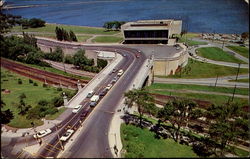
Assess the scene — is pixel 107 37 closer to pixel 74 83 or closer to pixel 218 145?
pixel 74 83

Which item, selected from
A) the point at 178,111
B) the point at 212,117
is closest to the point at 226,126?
the point at 212,117

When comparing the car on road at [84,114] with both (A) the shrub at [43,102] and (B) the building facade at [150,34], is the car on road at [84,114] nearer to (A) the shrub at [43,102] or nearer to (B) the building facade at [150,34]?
(A) the shrub at [43,102]

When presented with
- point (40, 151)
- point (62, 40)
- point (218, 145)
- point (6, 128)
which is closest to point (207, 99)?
point (218, 145)

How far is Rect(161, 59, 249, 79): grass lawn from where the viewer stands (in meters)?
98.5

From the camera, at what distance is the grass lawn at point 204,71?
98.5 m

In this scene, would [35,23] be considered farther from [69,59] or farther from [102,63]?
[102,63]

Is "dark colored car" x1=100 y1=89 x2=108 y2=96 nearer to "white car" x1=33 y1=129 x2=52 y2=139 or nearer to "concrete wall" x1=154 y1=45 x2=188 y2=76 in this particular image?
"white car" x1=33 y1=129 x2=52 y2=139

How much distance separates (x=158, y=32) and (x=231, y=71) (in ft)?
143

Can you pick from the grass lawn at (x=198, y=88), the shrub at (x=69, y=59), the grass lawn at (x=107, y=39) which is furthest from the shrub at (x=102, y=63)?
the grass lawn at (x=107, y=39)

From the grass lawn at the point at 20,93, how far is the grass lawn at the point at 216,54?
86.7m

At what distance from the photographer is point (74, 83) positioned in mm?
93312

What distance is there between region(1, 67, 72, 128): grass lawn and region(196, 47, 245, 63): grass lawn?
8672 cm

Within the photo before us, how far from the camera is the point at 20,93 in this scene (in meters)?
59.2

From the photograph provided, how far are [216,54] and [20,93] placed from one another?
105 metres
